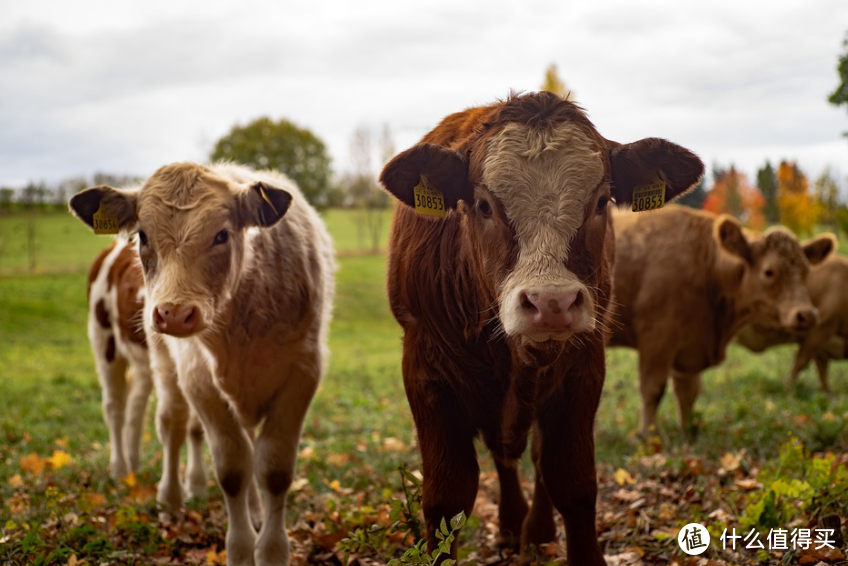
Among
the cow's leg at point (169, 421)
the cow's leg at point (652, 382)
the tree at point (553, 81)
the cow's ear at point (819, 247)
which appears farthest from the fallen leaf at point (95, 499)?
the tree at point (553, 81)

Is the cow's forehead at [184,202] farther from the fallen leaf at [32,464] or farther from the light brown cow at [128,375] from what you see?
the fallen leaf at [32,464]

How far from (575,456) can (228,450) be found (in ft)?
6.57

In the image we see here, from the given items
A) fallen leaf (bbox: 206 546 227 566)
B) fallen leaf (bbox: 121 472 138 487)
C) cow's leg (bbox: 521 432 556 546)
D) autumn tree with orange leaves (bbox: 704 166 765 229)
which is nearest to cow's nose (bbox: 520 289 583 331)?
cow's leg (bbox: 521 432 556 546)

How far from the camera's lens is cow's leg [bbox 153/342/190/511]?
17.3ft

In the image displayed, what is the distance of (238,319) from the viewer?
4258 mm

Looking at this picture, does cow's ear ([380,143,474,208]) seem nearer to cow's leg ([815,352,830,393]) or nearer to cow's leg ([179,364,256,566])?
cow's leg ([179,364,256,566])

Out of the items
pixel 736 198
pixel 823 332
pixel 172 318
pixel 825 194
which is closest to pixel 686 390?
pixel 823 332

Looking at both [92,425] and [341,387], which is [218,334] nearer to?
[92,425]

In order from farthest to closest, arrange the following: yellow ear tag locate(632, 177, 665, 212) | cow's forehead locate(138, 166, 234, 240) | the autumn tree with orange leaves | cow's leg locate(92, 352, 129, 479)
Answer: the autumn tree with orange leaves
cow's leg locate(92, 352, 129, 479)
cow's forehead locate(138, 166, 234, 240)
yellow ear tag locate(632, 177, 665, 212)

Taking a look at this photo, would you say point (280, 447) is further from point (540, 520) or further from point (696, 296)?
point (696, 296)

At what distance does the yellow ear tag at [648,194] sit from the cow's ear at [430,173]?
2.54ft

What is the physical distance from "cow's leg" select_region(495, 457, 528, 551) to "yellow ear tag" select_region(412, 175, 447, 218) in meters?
1.76

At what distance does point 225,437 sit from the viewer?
169 inches

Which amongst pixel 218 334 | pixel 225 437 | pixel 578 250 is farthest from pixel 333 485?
pixel 578 250
